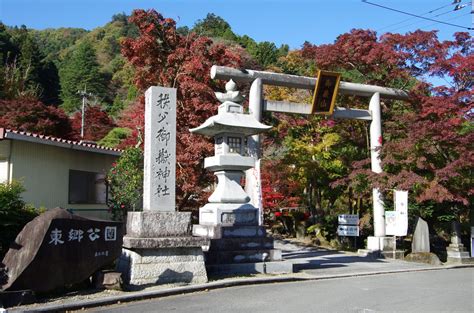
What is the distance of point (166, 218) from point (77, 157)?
8.35m

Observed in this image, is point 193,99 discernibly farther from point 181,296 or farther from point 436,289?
point 436,289

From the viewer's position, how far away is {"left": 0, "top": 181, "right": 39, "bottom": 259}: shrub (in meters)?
9.62

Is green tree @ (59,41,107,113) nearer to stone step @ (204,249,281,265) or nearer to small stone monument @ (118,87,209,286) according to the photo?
stone step @ (204,249,281,265)

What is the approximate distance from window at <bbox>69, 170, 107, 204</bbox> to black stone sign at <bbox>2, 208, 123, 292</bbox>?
8003mm

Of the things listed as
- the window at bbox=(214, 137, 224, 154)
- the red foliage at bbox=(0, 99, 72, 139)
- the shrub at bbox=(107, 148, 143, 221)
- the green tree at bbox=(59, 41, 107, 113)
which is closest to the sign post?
the window at bbox=(214, 137, 224, 154)

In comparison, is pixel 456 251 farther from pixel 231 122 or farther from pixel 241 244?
pixel 231 122

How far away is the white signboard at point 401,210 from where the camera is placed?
50.4ft

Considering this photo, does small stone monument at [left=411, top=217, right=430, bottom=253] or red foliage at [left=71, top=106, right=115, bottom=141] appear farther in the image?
red foliage at [left=71, top=106, right=115, bottom=141]

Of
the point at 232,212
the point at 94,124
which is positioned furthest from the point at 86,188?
the point at 94,124

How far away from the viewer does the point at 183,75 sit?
16062mm

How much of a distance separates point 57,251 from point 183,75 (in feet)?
30.8

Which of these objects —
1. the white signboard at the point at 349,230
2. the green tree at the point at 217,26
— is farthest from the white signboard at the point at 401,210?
the green tree at the point at 217,26

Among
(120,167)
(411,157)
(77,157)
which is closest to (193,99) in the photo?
(120,167)

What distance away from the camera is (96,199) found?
17.7 m
